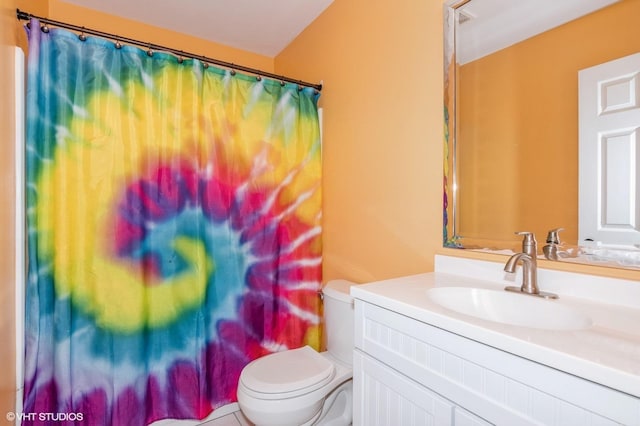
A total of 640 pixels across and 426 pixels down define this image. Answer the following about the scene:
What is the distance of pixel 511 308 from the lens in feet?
3.30

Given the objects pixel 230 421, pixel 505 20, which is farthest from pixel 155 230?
pixel 505 20

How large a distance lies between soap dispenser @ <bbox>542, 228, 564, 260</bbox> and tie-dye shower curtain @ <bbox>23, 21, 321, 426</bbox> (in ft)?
4.32

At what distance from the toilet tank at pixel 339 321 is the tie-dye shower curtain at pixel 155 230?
314mm

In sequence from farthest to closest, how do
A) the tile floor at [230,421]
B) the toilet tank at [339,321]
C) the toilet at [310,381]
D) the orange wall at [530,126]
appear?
the tile floor at [230,421] → the toilet tank at [339,321] → the toilet at [310,381] → the orange wall at [530,126]

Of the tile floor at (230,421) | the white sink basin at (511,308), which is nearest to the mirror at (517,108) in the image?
the white sink basin at (511,308)

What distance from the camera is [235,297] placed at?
180 centimetres

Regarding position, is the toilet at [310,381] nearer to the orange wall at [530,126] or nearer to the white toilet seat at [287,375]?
the white toilet seat at [287,375]

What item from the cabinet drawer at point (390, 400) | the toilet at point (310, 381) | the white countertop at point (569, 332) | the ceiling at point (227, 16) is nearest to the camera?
the white countertop at point (569, 332)

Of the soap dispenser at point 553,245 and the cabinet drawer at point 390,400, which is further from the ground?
the soap dispenser at point 553,245

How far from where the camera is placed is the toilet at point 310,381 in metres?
1.33

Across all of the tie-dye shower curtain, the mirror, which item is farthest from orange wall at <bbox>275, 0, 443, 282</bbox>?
the tie-dye shower curtain

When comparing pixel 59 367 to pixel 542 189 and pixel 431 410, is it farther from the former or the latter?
Result: pixel 542 189

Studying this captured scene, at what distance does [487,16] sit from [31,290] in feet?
7.19

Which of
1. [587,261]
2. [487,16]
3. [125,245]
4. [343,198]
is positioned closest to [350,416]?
[343,198]
